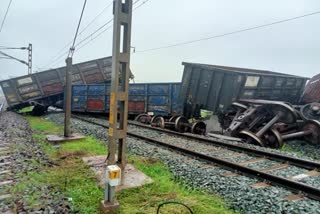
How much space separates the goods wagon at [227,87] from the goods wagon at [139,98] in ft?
5.31

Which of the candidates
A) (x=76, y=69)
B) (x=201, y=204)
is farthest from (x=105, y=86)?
(x=201, y=204)

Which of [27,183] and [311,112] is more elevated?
[311,112]

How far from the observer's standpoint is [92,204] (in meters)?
3.89

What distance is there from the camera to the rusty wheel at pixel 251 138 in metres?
8.71

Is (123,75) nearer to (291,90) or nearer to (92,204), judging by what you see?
(92,204)

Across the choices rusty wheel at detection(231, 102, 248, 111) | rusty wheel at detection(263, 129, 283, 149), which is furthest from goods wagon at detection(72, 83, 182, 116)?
rusty wheel at detection(263, 129, 283, 149)

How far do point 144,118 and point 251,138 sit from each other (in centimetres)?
834

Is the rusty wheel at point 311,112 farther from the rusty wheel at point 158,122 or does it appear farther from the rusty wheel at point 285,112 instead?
the rusty wheel at point 158,122

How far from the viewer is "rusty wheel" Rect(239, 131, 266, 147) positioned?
8711 mm

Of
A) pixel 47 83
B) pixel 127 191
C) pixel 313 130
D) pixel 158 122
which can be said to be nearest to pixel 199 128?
pixel 158 122

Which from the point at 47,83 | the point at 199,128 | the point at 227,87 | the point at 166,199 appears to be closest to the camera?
the point at 166,199

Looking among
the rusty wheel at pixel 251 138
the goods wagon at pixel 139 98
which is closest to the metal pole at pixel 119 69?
the rusty wheel at pixel 251 138

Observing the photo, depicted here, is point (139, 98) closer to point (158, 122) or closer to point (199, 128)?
point (158, 122)

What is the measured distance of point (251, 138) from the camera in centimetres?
889
